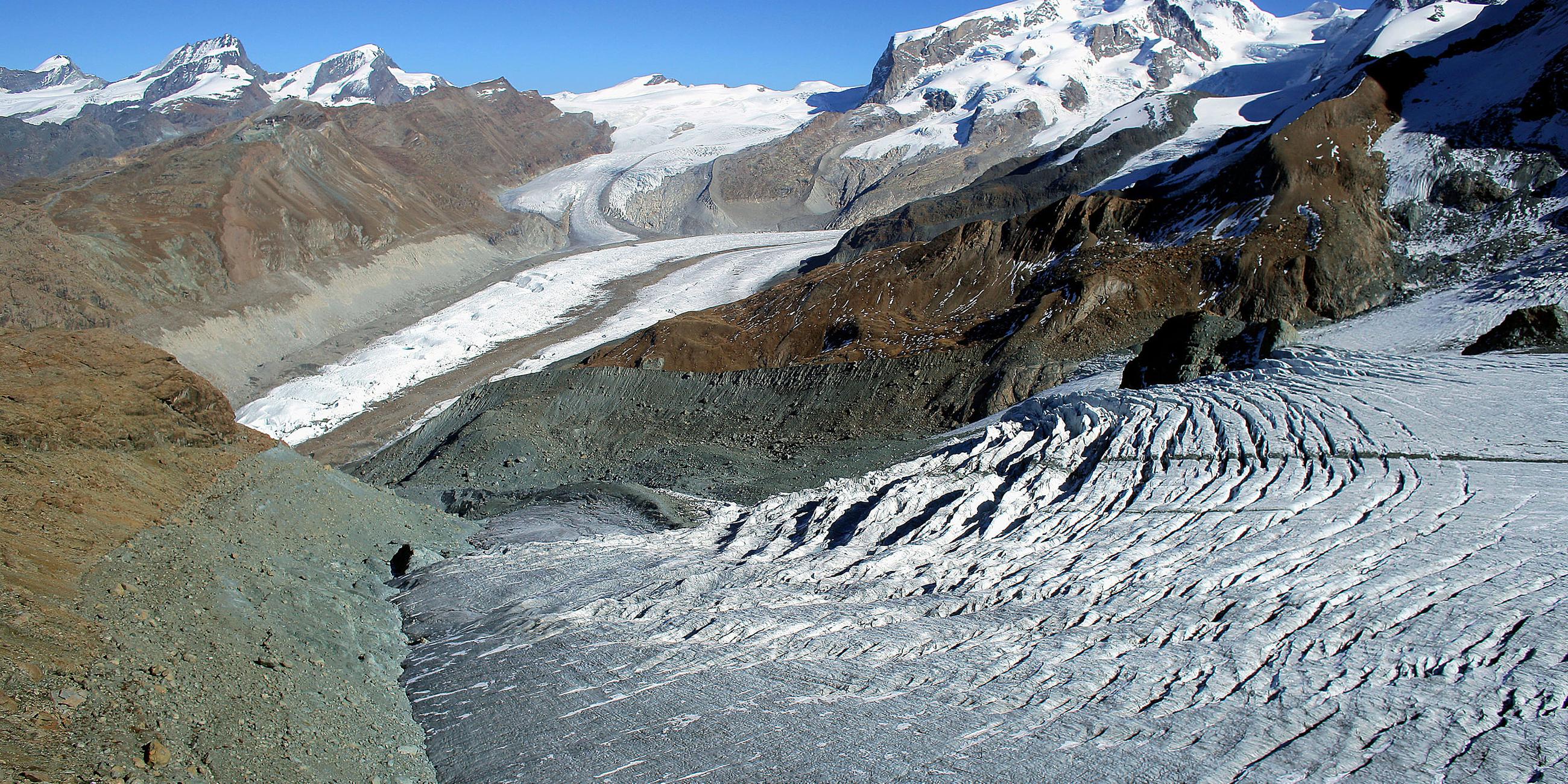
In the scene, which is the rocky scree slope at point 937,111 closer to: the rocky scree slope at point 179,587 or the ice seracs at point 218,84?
the ice seracs at point 218,84

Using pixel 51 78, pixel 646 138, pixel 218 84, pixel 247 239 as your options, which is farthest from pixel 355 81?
pixel 247 239

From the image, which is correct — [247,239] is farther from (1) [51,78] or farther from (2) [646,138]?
(1) [51,78]

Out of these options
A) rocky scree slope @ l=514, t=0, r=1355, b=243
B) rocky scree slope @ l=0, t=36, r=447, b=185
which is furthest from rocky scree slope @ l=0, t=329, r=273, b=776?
rocky scree slope @ l=0, t=36, r=447, b=185

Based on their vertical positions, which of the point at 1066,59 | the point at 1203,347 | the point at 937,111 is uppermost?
the point at 1066,59

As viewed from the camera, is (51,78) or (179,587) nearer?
(179,587)

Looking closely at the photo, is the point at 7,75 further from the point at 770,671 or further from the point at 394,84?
the point at 770,671

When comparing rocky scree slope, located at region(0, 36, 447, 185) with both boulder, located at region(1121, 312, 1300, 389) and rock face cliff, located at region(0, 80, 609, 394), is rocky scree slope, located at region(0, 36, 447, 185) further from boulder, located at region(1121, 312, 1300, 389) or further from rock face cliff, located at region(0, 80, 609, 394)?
boulder, located at region(1121, 312, 1300, 389)

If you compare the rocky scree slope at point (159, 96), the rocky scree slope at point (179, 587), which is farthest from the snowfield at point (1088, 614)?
the rocky scree slope at point (159, 96)
